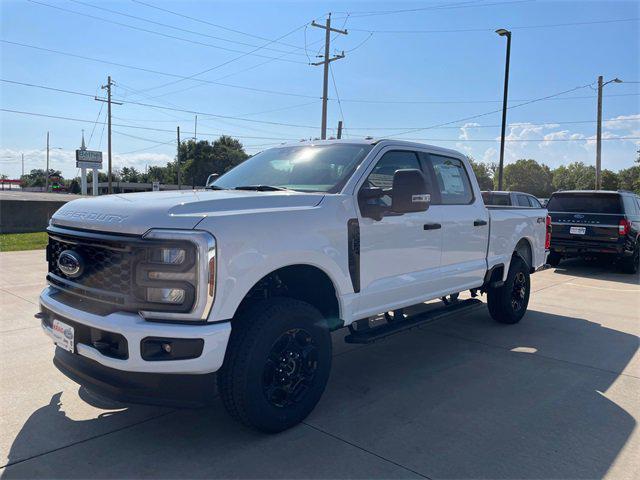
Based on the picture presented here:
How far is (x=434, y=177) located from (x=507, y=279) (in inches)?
82.3

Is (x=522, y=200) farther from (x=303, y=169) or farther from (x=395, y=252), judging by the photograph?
(x=303, y=169)

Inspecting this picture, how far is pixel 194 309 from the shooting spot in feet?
9.12

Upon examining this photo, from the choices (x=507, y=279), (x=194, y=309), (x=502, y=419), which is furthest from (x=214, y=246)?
(x=507, y=279)

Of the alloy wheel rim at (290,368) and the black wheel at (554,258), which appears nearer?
the alloy wheel rim at (290,368)

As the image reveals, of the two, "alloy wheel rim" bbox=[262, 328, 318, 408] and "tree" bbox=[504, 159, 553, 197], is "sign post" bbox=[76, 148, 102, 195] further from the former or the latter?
"tree" bbox=[504, 159, 553, 197]

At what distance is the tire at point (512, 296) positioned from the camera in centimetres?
627

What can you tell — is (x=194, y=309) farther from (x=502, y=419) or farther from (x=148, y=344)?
(x=502, y=419)

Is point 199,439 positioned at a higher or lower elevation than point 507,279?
lower

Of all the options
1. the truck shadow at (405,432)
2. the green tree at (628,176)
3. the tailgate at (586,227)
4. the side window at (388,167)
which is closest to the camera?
the truck shadow at (405,432)

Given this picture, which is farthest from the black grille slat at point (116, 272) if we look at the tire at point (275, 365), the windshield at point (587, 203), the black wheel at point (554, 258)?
the black wheel at point (554, 258)

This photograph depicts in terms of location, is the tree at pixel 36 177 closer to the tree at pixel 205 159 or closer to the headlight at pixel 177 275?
the tree at pixel 205 159

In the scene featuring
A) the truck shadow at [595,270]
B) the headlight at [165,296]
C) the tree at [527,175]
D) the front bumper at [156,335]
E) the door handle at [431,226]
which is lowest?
the truck shadow at [595,270]

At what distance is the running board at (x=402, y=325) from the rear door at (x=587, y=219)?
6.96 metres

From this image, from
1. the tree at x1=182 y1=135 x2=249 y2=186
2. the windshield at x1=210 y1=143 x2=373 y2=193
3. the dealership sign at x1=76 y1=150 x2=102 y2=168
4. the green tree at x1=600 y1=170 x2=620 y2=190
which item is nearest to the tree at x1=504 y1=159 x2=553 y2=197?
the green tree at x1=600 y1=170 x2=620 y2=190
